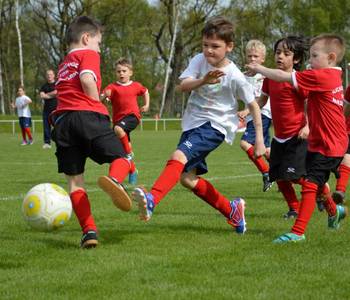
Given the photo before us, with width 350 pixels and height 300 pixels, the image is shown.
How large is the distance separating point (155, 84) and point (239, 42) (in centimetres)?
1207

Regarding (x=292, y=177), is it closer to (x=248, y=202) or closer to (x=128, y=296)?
(x=248, y=202)

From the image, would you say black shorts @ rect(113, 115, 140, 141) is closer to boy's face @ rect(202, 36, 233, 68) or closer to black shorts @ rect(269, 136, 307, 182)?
black shorts @ rect(269, 136, 307, 182)

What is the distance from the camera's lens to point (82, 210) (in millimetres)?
5402

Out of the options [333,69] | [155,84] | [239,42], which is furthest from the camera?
[155,84]

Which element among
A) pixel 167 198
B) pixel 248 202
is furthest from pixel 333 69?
pixel 167 198

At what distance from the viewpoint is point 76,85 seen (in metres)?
5.44

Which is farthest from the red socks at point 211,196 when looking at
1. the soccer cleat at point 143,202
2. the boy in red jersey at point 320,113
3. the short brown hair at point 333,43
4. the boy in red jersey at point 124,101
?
the boy in red jersey at point 124,101

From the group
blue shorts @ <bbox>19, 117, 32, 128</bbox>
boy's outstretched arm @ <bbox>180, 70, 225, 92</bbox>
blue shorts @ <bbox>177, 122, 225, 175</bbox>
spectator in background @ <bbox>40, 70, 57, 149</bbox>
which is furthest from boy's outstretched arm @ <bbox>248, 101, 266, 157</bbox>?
blue shorts @ <bbox>19, 117, 32, 128</bbox>

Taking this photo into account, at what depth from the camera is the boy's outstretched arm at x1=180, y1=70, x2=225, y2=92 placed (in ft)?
17.3

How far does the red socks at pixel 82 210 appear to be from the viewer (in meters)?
5.34

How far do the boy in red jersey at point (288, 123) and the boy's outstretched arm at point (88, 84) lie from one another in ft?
7.39

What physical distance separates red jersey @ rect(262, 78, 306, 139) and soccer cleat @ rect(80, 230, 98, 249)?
8.32ft

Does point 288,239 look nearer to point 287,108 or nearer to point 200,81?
point 200,81

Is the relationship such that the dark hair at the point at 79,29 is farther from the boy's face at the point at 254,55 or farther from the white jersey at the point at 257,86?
the white jersey at the point at 257,86
